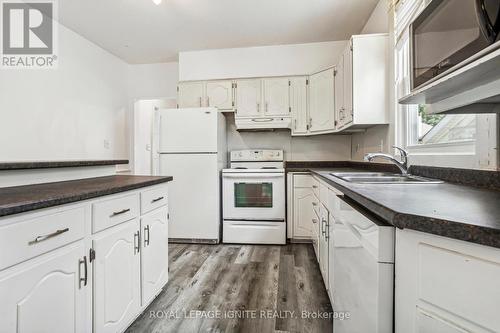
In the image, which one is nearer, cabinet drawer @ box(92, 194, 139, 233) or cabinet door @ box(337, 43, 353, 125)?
cabinet drawer @ box(92, 194, 139, 233)

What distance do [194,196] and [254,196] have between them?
2.37ft

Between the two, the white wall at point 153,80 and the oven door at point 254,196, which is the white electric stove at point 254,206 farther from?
the white wall at point 153,80

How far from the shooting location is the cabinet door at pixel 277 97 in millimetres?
3332

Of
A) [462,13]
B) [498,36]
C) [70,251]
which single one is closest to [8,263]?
[70,251]

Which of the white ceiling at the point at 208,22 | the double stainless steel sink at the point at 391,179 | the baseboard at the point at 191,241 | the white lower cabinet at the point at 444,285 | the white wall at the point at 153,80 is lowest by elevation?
the baseboard at the point at 191,241

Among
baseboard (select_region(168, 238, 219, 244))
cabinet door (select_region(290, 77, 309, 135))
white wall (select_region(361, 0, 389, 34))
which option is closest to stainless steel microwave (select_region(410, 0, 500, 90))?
white wall (select_region(361, 0, 389, 34))

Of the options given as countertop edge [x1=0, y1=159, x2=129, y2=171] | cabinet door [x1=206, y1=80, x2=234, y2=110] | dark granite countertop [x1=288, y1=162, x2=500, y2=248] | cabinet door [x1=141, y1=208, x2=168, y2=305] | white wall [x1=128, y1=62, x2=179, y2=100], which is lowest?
cabinet door [x1=141, y1=208, x2=168, y2=305]

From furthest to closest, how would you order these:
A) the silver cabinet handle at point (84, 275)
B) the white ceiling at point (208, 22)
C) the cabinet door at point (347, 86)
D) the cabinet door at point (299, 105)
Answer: the cabinet door at point (299, 105) → the white ceiling at point (208, 22) → the cabinet door at point (347, 86) → the silver cabinet handle at point (84, 275)

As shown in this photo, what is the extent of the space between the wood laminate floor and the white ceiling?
2.54 m

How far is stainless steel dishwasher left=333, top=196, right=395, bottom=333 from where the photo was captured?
719 millimetres

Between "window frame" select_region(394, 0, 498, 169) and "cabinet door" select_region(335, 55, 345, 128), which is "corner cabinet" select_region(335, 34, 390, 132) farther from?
"cabinet door" select_region(335, 55, 345, 128)

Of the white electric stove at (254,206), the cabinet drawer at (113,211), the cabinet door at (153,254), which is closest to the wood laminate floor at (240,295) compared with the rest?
the cabinet door at (153,254)

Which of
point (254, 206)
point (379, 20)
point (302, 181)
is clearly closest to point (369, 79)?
point (379, 20)

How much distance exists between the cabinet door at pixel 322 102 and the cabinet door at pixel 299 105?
0.08 meters
